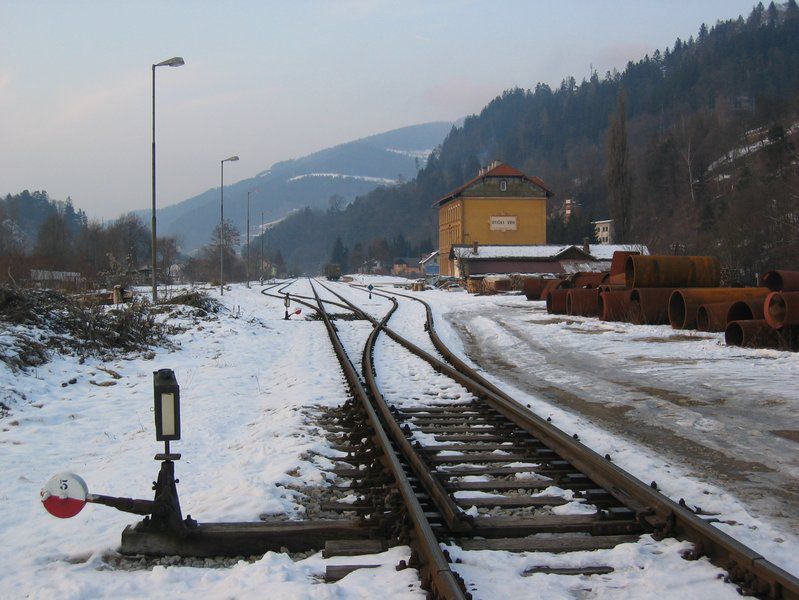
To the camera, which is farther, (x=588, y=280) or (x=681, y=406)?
(x=588, y=280)

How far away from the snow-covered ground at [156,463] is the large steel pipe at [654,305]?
1007 cm

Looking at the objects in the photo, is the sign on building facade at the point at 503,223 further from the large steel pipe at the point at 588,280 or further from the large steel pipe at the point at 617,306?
the large steel pipe at the point at 617,306

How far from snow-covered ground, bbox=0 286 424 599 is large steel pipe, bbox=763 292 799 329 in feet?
28.1

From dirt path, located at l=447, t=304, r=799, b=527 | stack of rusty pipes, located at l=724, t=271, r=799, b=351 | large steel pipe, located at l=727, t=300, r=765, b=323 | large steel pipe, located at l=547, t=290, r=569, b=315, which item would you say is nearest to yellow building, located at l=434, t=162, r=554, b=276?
large steel pipe, located at l=547, t=290, r=569, b=315

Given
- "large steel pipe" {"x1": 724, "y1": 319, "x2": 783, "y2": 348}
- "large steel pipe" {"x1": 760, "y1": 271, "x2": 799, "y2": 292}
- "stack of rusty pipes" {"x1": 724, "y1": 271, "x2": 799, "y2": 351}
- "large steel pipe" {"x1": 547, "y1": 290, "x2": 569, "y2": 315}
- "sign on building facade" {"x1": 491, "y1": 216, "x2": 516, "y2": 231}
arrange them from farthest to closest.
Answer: "sign on building facade" {"x1": 491, "y1": 216, "x2": 516, "y2": 231}
"large steel pipe" {"x1": 547, "y1": 290, "x2": 569, "y2": 315}
"large steel pipe" {"x1": 760, "y1": 271, "x2": 799, "y2": 292}
"large steel pipe" {"x1": 724, "y1": 319, "x2": 783, "y2": 348}
"stack of rusty pipes" {"x1": 724, "y1": 271, "x2": 799, "y2": 351}

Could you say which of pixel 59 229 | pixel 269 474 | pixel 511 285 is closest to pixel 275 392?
pixel 269 474

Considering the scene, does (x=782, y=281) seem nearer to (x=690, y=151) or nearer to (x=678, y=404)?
(x=678, y=404)

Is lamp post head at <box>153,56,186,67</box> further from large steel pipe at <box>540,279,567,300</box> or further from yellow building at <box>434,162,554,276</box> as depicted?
yellow building at <box>434,162,554,276</box>

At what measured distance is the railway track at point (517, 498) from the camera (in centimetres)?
411

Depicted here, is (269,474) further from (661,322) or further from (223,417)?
(661,322)

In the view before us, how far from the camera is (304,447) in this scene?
6.99 meters

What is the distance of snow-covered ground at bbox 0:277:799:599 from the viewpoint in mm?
4066

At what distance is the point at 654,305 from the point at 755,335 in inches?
215

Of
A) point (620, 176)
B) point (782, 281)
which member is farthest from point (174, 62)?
point (620, 176)
